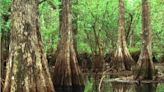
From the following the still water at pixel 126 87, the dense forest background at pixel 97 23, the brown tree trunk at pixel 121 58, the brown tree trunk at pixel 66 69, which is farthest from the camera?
the dense forest background at pixel 97 23

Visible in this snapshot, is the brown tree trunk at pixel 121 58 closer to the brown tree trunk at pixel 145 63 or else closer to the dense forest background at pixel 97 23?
the dense forest background at pixel 97 23

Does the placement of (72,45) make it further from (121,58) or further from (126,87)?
(121,58)

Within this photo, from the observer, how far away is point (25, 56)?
1049cm

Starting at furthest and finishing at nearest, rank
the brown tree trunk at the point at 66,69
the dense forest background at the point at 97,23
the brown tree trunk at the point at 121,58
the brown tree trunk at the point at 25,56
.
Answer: the dense forest background at the point at 97,23 → the brown tree trunk at the point at 121,58 → the brown tree trunk at the point at 66,69 → the brown tree trunk at the point at 25,56

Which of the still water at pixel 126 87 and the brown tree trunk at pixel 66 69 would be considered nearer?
the still water at pixel 126 87

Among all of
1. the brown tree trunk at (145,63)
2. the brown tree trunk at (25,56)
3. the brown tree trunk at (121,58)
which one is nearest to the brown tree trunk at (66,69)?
the brown tree trunk at (145,63)

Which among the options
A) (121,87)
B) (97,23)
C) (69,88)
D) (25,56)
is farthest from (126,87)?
(97,23)

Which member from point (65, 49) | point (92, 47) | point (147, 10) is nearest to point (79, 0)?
point (92, 47)

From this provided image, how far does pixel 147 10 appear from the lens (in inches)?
775

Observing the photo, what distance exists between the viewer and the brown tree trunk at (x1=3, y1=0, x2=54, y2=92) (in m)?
10.4

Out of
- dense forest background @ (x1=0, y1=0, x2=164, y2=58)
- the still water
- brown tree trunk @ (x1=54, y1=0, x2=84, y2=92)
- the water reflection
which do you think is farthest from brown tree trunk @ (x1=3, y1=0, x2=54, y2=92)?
dense forest background @ (x1=0, y1=0, x2=164, y2=58)

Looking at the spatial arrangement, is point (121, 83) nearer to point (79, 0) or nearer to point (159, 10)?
point (79, 0)

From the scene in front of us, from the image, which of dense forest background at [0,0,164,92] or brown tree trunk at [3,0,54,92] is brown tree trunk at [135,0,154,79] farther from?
brown tree trunk at [3,0,54,92]

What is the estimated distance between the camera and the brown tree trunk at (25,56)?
10375mm
